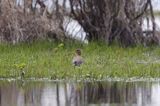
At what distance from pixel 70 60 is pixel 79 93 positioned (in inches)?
137

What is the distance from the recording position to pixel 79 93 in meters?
10.4

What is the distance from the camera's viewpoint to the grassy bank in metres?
12.2

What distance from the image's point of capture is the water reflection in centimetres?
945

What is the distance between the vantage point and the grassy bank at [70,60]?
12172mm

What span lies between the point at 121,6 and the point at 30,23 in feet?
7.04

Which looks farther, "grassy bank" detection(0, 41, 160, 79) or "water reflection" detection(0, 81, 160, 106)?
"grassy bank" detection(0, 41, 160, 79)

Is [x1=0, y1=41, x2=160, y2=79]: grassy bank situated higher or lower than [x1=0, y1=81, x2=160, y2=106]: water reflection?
higher

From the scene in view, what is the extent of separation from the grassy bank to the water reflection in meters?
0.59

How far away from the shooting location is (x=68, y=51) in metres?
15.7

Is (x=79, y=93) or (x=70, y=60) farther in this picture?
(x=70, y=60)

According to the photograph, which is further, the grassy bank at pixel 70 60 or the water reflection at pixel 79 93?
the grassy bank at pixel 70 60

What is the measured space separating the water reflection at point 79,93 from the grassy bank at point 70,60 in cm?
59

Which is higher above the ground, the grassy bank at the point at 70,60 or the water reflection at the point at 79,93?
the grassy bank at the point at 70,60

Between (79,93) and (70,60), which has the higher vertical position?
(70,60)
